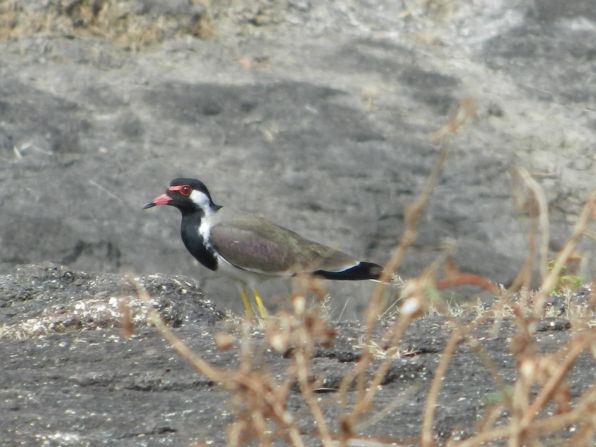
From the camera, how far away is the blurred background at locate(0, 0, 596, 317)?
40.2ft

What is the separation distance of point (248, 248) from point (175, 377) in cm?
425

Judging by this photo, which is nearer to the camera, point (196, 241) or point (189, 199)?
point (196, 241)

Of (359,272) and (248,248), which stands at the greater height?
(248,248)

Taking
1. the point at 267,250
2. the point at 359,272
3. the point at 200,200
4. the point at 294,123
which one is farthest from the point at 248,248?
the point at 294,123

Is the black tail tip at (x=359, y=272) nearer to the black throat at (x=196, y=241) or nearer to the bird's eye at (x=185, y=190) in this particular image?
the black throat at (x=196, y=241)

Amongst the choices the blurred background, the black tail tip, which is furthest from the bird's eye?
→ the blurred background

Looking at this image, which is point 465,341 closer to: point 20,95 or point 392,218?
point 392,218

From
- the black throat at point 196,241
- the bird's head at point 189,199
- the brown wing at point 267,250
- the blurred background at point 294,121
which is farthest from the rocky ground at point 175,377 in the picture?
the blurred background at point 294,121

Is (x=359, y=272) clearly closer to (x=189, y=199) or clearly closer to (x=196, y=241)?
(x=196, y=241)

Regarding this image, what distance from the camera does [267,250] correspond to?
10312 millimetres

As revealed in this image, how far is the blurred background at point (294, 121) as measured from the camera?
1224 cm

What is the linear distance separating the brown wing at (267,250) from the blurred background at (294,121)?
1256 millimetres

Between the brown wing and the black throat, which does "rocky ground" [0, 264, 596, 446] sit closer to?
the brown wing

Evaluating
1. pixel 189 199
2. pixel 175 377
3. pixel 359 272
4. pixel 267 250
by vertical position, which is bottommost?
pixel 359 272
